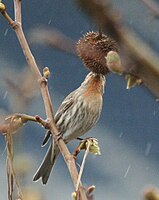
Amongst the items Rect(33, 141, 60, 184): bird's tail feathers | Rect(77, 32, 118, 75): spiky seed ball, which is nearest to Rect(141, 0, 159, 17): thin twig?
Rect(77, 32, 118, 75): spiky seed ball

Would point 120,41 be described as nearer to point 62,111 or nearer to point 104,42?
point 104,42

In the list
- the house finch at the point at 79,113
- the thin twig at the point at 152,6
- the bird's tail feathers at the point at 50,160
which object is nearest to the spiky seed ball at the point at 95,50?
the thin twig at the point at 152,6

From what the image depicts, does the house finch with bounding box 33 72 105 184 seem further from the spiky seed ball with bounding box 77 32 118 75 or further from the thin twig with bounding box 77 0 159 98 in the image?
the thin twig with bounding box 77 0 159 98

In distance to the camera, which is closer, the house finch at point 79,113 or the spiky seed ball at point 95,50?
the spiky seed ball at point 95,50

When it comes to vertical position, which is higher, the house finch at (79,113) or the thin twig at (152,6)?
the house finch at (79,113)

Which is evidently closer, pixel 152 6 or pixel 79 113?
pixel 152 6

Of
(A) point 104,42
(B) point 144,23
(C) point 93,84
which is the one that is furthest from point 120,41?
(C) point 93,84

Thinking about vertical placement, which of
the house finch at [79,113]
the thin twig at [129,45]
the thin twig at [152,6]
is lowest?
the thin twig at [129,45]

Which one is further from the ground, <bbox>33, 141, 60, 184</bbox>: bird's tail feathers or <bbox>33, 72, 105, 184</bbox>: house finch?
<bbox>33, 72, 105, 184</bbox>: house finch

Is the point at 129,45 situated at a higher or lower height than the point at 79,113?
lower

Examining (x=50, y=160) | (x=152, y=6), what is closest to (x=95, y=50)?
(x=152, y=6)

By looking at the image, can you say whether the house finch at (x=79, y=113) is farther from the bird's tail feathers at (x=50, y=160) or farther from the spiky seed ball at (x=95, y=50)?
the spiky seed ball at (x=95, y=50)

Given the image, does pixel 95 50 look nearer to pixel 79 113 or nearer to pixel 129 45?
pixel 129 45

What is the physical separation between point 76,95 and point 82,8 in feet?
9.61
